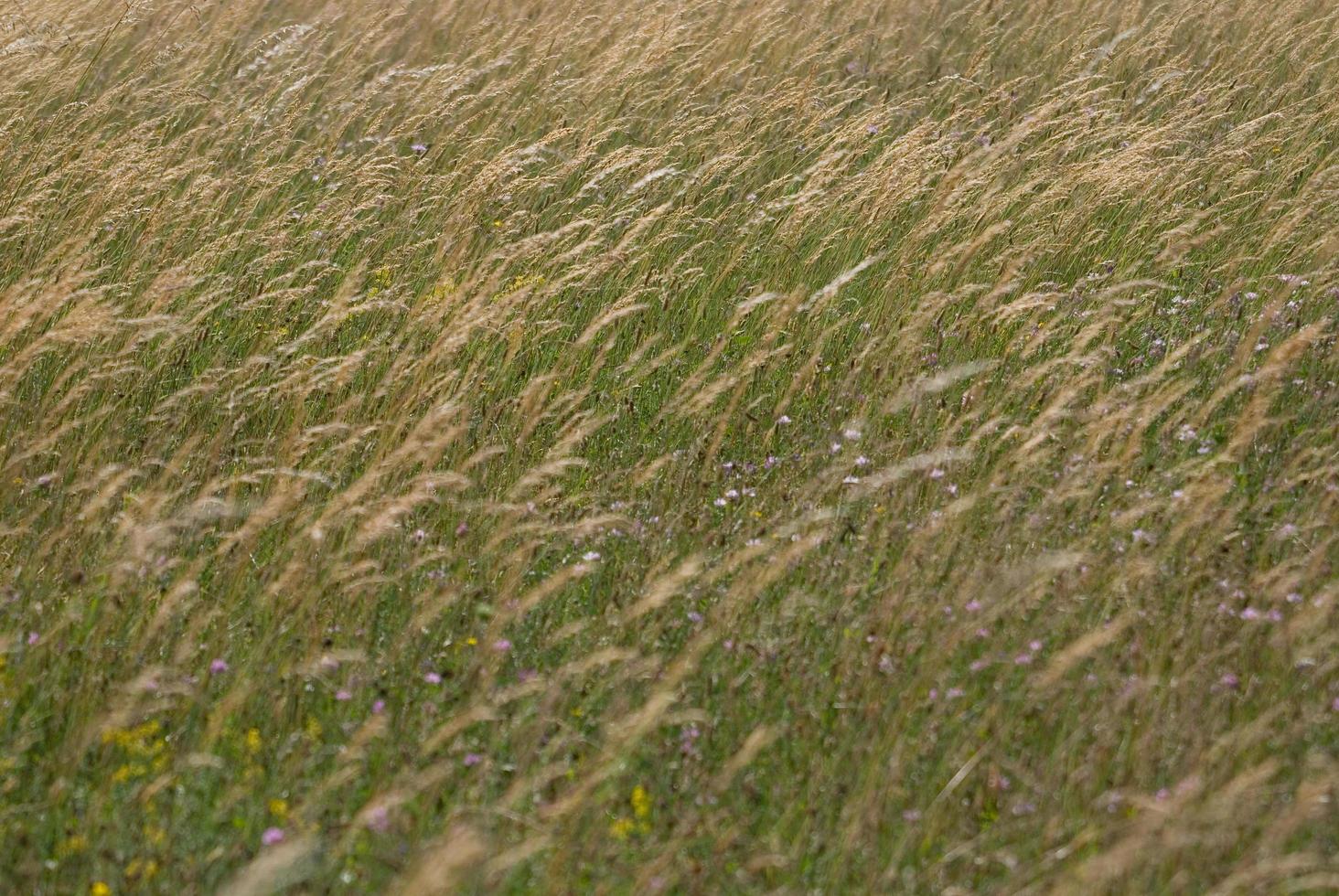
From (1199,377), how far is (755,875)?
2419 mm

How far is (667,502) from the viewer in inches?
154

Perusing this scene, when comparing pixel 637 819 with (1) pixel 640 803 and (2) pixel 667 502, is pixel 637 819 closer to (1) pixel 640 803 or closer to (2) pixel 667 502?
(1) pixel 640 803

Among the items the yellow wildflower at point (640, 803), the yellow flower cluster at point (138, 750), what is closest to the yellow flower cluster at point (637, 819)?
the yellow wildflower at point (640, 803)

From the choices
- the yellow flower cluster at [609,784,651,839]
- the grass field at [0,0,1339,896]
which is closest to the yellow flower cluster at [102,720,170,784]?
the grass field at [0,0,1339,896]

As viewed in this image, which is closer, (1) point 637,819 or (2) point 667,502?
(1) point 637,819

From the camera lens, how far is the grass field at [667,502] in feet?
8.93

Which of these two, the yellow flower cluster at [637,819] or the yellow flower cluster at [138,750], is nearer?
the yellow flower cluster at [637,819]

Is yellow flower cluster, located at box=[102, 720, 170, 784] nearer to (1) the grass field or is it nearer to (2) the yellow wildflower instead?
(1) the grass field

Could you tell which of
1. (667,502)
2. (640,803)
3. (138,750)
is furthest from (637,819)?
(667,502)

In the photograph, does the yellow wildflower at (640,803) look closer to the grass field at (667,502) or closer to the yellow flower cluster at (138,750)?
the grass field at (667,502)

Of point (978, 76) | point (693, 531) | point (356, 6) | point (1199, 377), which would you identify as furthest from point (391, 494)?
point (356, 6)

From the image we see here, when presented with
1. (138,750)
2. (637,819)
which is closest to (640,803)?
(637,819)

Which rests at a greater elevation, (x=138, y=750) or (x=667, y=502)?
(x=138, y=750)

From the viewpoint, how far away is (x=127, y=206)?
16.6 ft
